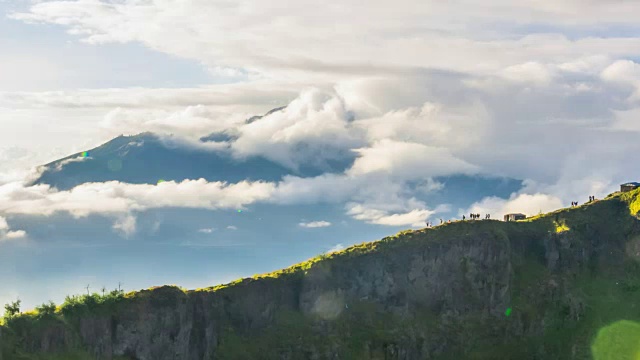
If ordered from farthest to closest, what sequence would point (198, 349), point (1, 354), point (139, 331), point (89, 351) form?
point (198, 349) < point (139, 331) < point (89, 351) < point (1, 354)

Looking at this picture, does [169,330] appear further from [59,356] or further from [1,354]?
[1,354]

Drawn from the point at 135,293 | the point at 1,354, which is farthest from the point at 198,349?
the point at 1,354

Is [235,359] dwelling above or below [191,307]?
below

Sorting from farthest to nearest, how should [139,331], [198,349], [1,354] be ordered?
[198,349], [139,331], [1,354]

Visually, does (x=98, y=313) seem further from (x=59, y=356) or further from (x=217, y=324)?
(x=217, y=324)

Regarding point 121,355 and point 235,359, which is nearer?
point 121,355

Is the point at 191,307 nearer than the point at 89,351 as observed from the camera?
No

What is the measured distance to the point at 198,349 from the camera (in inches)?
7662

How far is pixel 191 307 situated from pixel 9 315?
143ft

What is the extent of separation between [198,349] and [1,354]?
164 ft

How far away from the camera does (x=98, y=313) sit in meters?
175

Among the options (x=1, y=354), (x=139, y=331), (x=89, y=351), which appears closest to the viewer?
(x=1, y=354)

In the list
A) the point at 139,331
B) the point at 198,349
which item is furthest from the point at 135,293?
the point at 198,349

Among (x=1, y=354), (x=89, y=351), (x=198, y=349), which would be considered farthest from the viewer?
(x=198, y=349)
